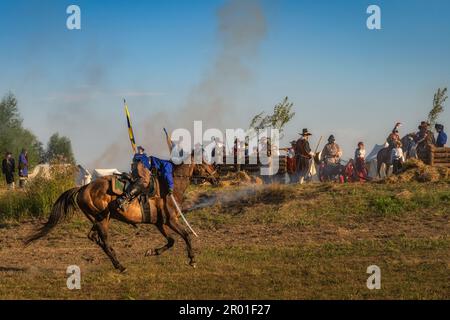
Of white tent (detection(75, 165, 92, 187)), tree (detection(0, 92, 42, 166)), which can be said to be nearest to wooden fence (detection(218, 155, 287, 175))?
white tent (detection(75, 165, 92, 187))

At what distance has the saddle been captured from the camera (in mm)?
13672

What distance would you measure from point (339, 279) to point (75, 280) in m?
4.87

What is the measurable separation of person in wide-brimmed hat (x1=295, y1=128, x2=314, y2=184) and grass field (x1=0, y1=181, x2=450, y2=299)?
3262 mm

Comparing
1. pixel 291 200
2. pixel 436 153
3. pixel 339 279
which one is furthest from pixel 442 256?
pixel 436 153

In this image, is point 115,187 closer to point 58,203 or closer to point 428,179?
point 58,203

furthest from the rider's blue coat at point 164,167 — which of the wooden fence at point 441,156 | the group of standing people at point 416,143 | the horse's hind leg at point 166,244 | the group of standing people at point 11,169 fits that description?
the group of standing people at point 11,169

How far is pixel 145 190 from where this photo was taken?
13.8 metres

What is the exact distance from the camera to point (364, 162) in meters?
25.8

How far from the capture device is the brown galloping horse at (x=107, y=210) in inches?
535

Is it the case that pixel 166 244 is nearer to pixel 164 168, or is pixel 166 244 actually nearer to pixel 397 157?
pixel 164 168

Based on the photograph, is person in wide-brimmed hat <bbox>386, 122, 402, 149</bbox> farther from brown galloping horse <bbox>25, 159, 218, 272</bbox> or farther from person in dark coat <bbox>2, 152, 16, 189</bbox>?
person in dark coat <bbox>2, 152, 16, 189</bbox>

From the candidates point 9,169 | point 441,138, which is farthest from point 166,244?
point 9,169

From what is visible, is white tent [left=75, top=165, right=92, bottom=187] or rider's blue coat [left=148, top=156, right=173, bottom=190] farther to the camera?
white tent [left=75, top=165, right=92, bottom=187]
